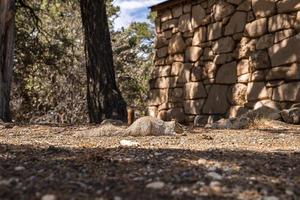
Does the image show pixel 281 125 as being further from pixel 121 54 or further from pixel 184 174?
pixel 121 54

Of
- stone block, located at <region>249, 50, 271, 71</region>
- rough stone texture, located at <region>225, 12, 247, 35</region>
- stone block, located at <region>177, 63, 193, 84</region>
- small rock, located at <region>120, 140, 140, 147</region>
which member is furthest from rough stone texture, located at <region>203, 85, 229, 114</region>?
small rock, located at <region>120, 140, 140, 147</region>

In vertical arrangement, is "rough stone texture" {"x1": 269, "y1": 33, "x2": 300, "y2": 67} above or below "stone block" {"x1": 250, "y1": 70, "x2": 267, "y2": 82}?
above

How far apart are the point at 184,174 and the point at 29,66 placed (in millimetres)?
8752

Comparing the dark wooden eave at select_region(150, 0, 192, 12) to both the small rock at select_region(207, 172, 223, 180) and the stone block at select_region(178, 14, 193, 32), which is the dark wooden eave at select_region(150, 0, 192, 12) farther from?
the small rock at select_region(207, 172, 223, 180)

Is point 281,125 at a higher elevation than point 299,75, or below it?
below

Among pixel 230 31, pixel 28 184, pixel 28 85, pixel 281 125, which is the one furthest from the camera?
pixel 28 85

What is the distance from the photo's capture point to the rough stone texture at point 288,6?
721cm

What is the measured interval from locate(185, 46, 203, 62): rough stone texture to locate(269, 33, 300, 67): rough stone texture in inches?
68.7

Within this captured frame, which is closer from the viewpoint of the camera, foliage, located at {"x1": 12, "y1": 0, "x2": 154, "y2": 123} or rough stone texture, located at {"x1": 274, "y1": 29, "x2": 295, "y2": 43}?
rough stone texture, located at {"x1": 274, "y1": 29, "x2": 295, "y2": 43}

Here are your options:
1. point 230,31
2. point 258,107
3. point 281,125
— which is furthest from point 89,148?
point 230,31

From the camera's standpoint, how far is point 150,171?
292 cm

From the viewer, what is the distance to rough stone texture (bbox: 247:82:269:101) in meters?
7.50

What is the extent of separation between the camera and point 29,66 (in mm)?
11055

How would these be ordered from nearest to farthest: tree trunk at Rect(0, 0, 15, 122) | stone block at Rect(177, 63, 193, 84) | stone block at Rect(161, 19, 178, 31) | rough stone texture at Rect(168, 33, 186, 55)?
1. tree trunk at Rect(0, 0, 15, 122)
2. stone block at Rect(177, 63, 193, 84)
3. rough stone texture at Rect(168, 33, 186, 55)
4. stone block at Rect(161, 19, 178, 31)
